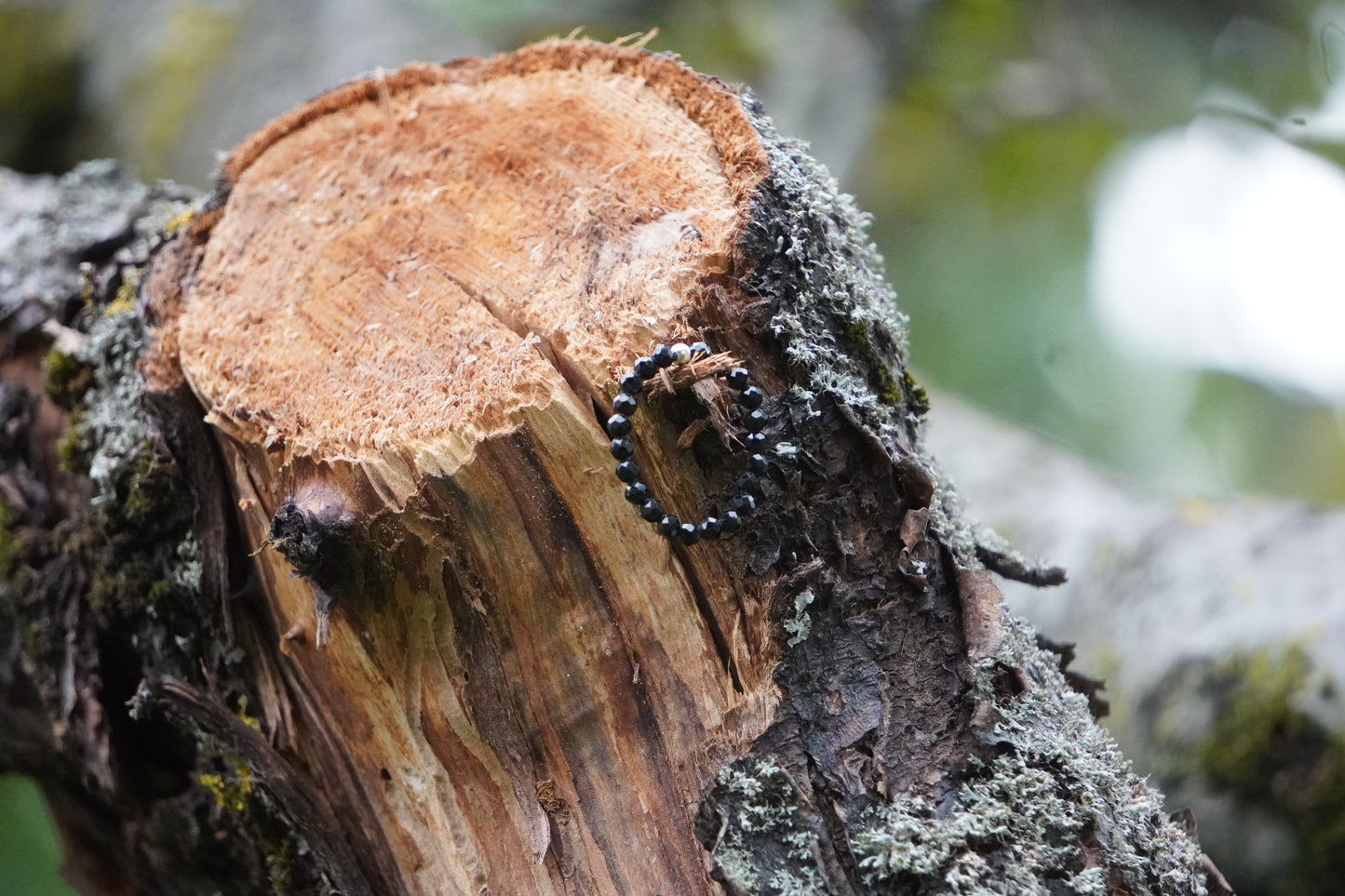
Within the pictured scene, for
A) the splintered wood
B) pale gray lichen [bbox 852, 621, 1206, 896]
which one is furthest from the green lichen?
pale gray lichen [bbox 852, 621, 1206, 896]

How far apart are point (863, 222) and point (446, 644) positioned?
720mm

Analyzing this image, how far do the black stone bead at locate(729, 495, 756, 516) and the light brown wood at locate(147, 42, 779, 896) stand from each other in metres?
0.05

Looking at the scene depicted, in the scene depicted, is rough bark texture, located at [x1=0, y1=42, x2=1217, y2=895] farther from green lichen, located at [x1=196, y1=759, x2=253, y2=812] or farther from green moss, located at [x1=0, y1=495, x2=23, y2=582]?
green moss, located at [x1=0, y1=495, x2=23, y2=582]

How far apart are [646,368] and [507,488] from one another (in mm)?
201

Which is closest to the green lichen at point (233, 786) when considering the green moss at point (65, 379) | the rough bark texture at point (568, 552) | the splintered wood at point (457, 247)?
the rough bark texture at point (568, 552)

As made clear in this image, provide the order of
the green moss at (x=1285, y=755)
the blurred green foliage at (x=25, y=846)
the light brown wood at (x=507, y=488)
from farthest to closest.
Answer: the blurred green foliage at (x=25, y=846)
the green moss at (x=1285, y=755)
the light brown wood at (x=507, y=488)

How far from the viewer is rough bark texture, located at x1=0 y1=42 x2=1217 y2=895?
3.23ft

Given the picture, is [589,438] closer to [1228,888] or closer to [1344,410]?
[1228,888]

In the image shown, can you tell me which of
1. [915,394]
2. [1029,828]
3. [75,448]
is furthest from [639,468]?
[75,448]

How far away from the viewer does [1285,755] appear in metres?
2.07

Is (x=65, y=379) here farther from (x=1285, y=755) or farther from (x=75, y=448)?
(x=1285, y=755)

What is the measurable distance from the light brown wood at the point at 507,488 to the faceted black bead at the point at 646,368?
0.04 meters

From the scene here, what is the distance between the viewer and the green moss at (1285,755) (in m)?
2.03

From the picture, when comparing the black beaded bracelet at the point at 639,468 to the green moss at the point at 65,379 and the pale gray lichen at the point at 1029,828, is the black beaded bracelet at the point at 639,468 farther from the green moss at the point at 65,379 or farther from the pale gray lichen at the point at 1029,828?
the green moss at the point at 65,379
